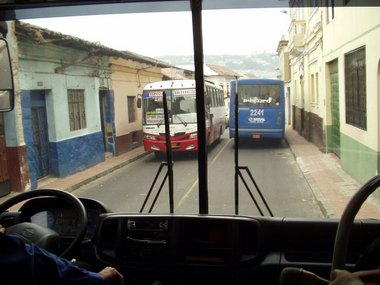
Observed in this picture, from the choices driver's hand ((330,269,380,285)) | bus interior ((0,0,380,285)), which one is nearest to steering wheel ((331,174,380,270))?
driver's hand ((330,269,380,285))

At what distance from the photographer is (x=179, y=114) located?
2875mm

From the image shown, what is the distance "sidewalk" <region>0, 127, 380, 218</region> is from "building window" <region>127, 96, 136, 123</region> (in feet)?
0.75

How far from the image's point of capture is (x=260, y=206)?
2490 mm

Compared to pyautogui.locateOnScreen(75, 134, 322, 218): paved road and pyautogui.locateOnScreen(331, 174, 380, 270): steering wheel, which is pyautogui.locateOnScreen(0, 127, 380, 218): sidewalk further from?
pyautogui.locateOnScreen(331, 174, 380, 270): steering wheel

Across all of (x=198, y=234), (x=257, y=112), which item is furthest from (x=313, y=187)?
(x=198, y=234)

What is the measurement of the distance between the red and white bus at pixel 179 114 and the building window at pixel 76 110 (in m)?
0.64

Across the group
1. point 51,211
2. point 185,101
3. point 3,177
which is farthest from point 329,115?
point 3,177

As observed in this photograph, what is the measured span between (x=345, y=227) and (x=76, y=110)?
8.90 ft

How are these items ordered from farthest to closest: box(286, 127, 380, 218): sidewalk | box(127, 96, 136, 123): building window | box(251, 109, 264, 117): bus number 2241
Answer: box(127, 96, 136, 123): building window, box(251, 109, 264, 117): bus number 2241, box(286, 127, 380, 218): sidewalk

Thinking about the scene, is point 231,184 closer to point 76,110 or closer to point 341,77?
point 341,77

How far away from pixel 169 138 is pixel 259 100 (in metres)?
0.75

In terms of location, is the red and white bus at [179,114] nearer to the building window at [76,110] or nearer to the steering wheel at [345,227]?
the building window at [76,110]

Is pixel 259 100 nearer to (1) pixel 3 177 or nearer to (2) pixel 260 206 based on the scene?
(2) pixel 260 206

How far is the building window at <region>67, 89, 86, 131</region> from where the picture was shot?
3.33 m
